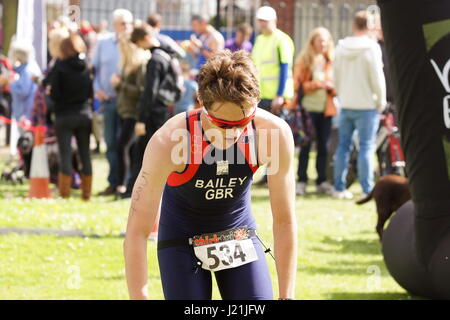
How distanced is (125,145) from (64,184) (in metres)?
0.90

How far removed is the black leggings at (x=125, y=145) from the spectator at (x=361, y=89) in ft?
8.65

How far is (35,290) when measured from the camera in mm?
7684

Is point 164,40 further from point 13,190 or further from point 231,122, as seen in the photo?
point 231,122

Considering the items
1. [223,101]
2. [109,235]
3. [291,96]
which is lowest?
[109,235]

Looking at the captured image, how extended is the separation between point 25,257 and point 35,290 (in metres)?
1.21

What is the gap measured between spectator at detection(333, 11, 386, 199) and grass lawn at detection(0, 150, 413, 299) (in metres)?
0.75

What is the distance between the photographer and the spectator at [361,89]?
12.2m

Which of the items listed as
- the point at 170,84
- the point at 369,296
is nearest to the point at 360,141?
the point at 170,84

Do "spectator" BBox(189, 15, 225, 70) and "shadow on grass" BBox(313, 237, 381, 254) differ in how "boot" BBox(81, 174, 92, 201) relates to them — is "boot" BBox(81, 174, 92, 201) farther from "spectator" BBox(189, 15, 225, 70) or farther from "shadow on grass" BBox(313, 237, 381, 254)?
"spectator" BBox(189, 15, 225, 70)

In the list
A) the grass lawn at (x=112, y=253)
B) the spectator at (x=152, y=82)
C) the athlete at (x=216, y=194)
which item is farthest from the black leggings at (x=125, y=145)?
the athlete at (x=216, y=194)

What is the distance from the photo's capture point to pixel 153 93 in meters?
11.2

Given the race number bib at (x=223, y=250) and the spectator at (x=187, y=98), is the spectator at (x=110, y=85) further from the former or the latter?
the race number bib at (x=223, y=250)
